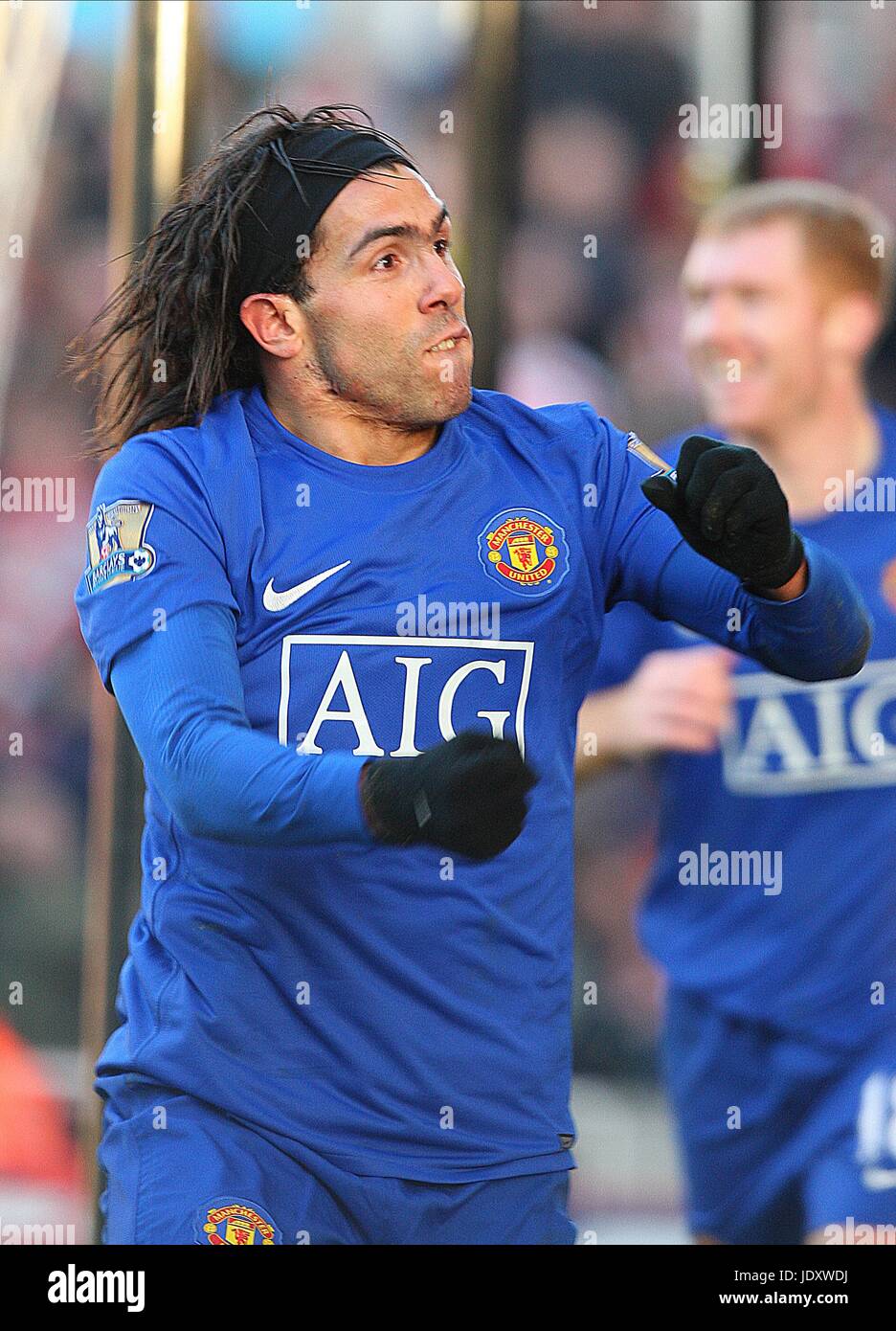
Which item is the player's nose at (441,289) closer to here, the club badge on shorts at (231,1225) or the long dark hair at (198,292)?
the long dark hair at (198,292)

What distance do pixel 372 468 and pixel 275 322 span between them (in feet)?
0.75

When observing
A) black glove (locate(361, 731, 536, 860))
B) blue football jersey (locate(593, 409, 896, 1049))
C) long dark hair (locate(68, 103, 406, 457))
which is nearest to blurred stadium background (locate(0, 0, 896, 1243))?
blue football jersey (locate(593, 409, 896, 1049))

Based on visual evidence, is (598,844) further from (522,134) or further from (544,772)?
(544,772)

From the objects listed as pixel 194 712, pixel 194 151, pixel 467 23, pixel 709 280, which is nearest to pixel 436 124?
pixel 467 23

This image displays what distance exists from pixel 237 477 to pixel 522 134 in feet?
5.91

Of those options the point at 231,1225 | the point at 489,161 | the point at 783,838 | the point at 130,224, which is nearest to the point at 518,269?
the point at 489,161

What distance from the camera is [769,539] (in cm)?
183

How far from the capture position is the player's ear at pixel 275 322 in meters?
2.12

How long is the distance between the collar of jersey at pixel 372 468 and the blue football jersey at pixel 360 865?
2 centimetres

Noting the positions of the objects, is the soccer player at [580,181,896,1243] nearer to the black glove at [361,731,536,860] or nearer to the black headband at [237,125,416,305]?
the black headband at [237,125,416,305]

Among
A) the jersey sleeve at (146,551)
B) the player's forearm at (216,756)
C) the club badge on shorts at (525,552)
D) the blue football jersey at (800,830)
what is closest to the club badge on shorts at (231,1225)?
the player's forearm at (216,756)

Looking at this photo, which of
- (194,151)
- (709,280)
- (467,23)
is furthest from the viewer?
(467,23)

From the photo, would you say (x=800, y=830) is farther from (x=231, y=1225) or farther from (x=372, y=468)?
(x=231, y=1225)

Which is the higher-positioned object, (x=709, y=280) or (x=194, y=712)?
(x=709, y=280)
